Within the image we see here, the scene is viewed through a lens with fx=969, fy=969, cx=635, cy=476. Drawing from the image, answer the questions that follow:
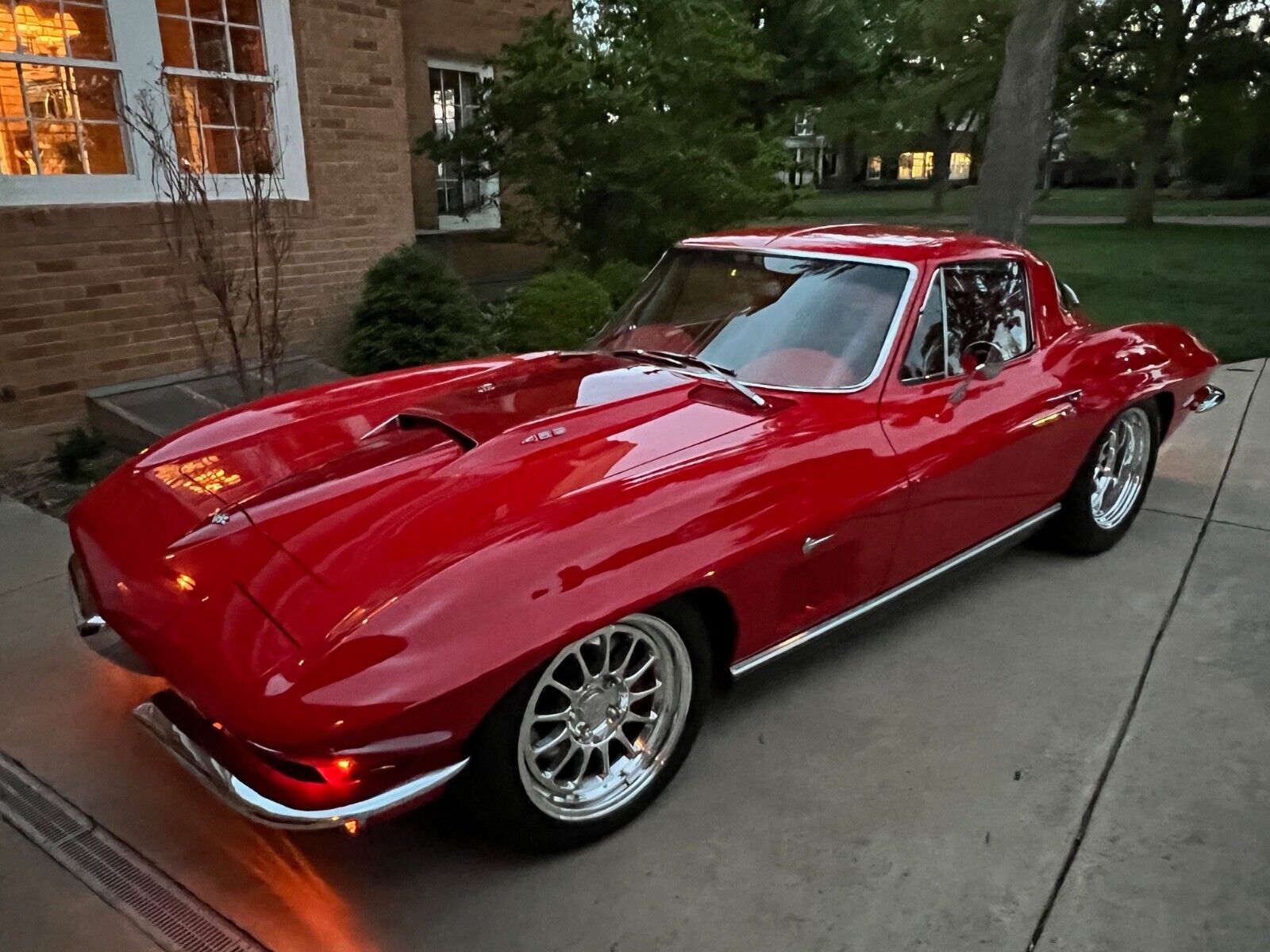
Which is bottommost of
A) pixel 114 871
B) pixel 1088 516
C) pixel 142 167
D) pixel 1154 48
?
pixel 114 871

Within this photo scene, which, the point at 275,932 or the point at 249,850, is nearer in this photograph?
the point at 275,932

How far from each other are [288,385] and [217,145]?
5.89 ft

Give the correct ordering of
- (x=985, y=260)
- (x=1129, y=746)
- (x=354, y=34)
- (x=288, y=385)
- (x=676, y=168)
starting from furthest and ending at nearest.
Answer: (x=676, y=168) → (x=354, y=34) → (x=288, y=385) → (x=985, y=260) → (x=1129, y=746)

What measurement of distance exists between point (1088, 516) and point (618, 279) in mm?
4928

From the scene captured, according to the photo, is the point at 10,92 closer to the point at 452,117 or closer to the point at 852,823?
the point at 452,117

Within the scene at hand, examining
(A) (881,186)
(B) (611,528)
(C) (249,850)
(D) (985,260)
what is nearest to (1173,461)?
(D) (985,260)

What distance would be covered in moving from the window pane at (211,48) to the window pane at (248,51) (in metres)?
0.10

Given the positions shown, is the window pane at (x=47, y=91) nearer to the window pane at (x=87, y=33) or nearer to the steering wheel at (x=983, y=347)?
the window pane at (x=87, y=33)

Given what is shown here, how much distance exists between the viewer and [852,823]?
8.50 ft

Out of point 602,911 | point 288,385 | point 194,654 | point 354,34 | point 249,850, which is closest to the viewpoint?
point 194,654

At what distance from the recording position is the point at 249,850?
8.10ft

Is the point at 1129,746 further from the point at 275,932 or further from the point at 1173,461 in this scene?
the point at 1173,461

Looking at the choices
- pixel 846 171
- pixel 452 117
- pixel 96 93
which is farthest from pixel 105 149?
pixel 846 171

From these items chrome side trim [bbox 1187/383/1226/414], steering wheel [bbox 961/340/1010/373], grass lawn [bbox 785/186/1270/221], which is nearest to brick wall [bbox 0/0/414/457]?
steering wheel [bbox 961/340/1010/373]
